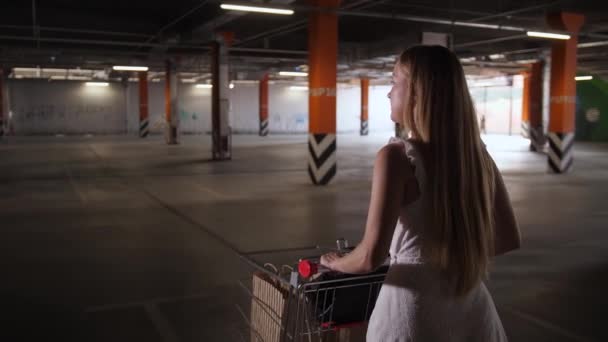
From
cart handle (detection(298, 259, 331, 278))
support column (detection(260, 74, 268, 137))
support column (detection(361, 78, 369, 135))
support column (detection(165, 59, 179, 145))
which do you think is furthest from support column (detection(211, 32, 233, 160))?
support column (detection(361, 78, 369, 135))

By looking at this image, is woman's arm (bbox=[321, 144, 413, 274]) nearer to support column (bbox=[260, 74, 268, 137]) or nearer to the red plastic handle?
the red plastic handle

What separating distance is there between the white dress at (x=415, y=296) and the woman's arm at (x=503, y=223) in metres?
0.27

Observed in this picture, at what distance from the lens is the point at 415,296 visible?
5.14 ft

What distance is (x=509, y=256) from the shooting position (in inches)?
245

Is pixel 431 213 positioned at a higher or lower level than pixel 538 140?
higher

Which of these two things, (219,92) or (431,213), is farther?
(219,92)

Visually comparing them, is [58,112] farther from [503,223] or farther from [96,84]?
[503,223]

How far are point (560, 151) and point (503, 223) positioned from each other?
1479cm

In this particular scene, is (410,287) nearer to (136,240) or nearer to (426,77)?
(426,77)

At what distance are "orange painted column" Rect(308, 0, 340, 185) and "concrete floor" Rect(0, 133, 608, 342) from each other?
0.53 metres

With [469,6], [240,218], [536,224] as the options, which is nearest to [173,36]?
[469,6]

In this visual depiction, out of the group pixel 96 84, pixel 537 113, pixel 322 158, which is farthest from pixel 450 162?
pixel 96 84

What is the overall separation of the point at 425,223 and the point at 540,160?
19.0 meters

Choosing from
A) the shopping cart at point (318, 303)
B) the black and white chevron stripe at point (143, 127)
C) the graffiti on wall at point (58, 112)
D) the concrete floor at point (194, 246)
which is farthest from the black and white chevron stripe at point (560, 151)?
the graffiti on wall at point (58, 112)
